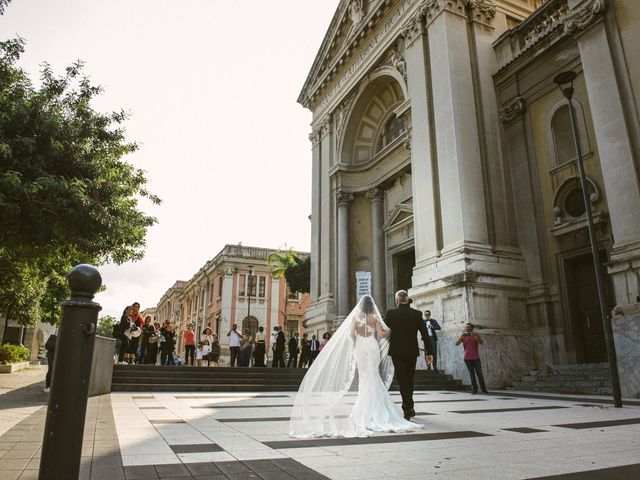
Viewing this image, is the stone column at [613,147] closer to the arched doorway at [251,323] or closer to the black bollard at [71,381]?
the black bollard at [71,381]

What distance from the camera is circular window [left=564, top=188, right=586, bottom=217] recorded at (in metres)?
12.9

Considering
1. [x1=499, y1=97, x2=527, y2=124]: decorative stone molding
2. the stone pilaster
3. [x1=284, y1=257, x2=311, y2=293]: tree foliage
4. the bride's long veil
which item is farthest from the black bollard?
[x1=284, y1=257, x2=311, y2=293]: tree foliage

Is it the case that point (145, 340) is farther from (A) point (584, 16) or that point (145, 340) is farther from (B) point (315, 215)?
(A) point (584, 16)

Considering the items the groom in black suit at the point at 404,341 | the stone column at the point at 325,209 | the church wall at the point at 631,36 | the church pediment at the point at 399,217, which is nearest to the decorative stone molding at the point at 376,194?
the church pediment at the point at 399,217

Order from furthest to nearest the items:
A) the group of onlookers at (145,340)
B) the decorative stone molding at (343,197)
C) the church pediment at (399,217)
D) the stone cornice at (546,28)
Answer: the decorative stone molding at (343,197) → the church pediment at (399,217) → the group of onlookers at (145,340) → the stone cornice at (546,28)

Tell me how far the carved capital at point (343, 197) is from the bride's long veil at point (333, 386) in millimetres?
15204

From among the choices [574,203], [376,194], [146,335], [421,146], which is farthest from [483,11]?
[146,335]

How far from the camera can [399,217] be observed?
65.0 feet

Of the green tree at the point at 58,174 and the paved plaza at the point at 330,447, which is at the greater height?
the green tree at the point at 58,174

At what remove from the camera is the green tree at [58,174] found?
10930 mm

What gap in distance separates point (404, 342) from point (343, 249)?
47.0 ft

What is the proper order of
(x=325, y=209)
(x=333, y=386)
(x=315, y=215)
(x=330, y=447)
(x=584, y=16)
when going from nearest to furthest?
(x=330, y=447) < (x=333, y=386) < (x=584, y=16) < (x=325, y=209) < (x=315, y=215)

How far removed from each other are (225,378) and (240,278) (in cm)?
3291

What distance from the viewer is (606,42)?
11.7m
